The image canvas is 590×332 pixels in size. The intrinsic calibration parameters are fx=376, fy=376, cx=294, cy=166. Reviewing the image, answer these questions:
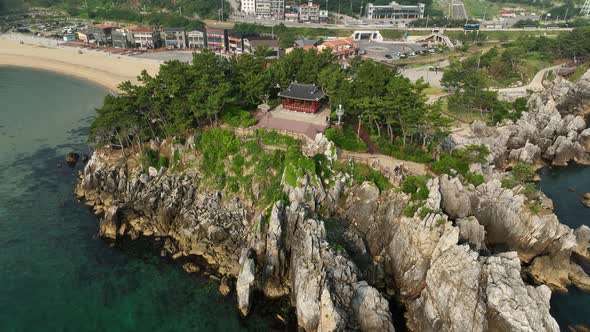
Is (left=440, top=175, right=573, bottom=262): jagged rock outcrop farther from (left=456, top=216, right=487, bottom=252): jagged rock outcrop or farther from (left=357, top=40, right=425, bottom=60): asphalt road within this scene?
(left=357, top=40, right=425, bottom=60): asphalt road

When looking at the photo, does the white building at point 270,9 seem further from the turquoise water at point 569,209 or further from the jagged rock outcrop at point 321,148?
the jagged rock outcrop at point 321,148

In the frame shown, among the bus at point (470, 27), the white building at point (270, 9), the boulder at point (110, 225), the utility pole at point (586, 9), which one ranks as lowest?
the boulder at point (110, 225)

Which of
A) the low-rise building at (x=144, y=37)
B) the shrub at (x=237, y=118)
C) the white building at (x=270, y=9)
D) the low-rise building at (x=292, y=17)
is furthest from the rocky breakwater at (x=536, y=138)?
the white building at (x=270, y=9)

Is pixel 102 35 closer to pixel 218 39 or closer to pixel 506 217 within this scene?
pixel 218 39

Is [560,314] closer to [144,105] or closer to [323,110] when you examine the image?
[323,110]

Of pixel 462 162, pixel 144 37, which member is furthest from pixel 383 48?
pixel 462 162

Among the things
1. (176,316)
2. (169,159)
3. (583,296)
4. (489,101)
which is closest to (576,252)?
(583,296)
